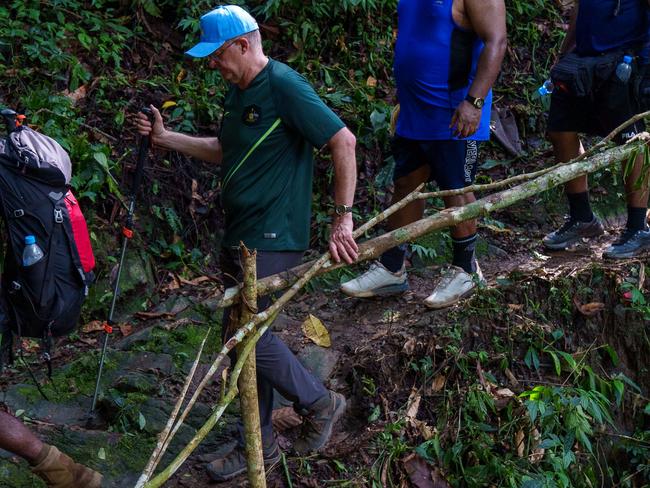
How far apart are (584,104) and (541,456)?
272 cm

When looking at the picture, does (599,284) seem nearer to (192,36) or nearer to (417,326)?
(417,326)

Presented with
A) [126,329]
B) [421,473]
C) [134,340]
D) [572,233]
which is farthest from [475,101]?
[126,329]

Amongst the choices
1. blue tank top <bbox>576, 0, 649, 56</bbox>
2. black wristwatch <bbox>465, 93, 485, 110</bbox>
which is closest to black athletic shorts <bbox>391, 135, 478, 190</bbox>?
black wristwatch <bbox>465, 93, 485, 110</bbox>

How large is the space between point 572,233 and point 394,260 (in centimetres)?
169

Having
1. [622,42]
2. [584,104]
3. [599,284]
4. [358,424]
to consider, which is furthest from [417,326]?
[622,42]

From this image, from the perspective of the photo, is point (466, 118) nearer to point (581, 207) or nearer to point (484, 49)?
point (484, 49)

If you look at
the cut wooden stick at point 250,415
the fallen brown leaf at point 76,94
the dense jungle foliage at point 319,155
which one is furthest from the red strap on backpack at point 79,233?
the fallen brown leaf at point 76,94

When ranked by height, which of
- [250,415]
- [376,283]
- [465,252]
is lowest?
[376,283]

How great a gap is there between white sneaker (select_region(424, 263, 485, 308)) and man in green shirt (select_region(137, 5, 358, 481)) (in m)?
1.37

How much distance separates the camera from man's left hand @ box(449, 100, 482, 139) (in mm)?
5285

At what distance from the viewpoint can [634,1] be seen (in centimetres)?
595

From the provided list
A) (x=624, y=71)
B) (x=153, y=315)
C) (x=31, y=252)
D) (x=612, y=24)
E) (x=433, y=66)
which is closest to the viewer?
(x=31, y=252)

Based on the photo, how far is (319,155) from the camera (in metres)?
7.77

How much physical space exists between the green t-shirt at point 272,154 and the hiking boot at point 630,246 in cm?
297
